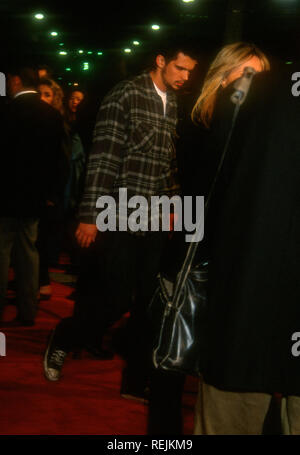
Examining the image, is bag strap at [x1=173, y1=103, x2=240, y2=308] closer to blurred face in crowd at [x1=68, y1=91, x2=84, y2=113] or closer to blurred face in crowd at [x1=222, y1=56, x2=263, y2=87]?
blurred face in crowd at [x1=222, y1=56, x2=263, y2=87]

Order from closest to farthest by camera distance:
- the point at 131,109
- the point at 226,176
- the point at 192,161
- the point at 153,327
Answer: the point at 226,176 < the point at 153,327 < the point at 192,161 < the point at 131,109

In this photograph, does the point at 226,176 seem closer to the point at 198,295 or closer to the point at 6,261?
the point at 198,295

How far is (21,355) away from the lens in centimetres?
441

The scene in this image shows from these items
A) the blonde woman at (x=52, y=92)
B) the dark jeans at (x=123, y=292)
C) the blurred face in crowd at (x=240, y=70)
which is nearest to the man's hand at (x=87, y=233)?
the dark jeans at (x=123, y=292)

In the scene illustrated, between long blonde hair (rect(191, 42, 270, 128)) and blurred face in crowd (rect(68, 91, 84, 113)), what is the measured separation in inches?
191

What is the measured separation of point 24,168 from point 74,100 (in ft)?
8.43

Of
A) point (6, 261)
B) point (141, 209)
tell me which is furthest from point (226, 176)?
point (6, 261)

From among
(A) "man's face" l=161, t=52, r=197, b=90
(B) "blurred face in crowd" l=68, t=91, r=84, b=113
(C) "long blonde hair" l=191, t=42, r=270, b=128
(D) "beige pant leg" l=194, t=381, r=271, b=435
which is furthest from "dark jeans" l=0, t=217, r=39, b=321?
(D) "beige pant leg" l=194, t=381, r=271, b=435

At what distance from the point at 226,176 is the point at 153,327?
625 millimetres

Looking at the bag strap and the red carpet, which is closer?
the bag strap

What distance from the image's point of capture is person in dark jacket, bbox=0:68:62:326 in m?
4.86

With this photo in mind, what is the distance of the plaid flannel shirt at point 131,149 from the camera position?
3408mm

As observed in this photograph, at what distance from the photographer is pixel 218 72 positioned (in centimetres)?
252

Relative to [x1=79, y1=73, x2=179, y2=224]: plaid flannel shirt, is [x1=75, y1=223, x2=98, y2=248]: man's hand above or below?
below
